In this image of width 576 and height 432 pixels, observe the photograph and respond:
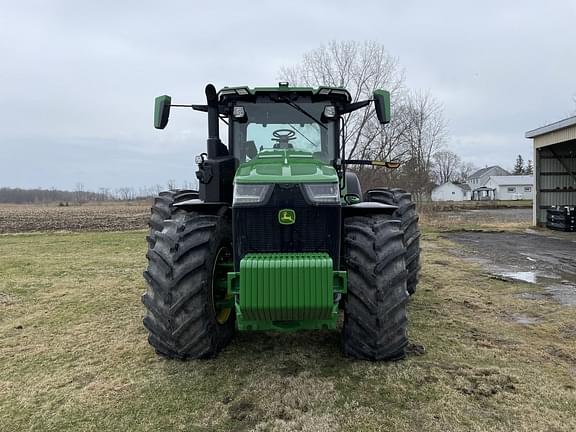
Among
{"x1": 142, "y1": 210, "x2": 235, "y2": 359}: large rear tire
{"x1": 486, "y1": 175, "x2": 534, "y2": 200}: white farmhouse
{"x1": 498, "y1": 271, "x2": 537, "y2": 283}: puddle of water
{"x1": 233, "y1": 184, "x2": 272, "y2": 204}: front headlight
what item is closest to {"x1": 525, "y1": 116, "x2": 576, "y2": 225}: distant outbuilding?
{"x1": 498, "y1": 271, "x2": 537, "y2": 283}: puddle of water

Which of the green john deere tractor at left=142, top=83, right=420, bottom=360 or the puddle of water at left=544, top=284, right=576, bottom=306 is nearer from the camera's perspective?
the green john deere tractor at left=142, top=83, right=420, bottom=360

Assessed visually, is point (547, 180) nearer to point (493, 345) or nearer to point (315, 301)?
point (493, 345)

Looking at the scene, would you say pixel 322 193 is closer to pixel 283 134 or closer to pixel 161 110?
pixel 283 134

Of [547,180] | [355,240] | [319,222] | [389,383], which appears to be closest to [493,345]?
[389,383]

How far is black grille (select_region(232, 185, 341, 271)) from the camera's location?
396cm

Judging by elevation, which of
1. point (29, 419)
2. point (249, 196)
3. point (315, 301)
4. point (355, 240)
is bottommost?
point (29, 419)

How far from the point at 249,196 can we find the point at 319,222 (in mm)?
624

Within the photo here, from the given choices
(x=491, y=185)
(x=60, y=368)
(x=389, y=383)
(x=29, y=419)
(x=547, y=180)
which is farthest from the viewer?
(x=491, y=185)

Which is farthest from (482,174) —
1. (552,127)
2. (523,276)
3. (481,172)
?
(523,276)

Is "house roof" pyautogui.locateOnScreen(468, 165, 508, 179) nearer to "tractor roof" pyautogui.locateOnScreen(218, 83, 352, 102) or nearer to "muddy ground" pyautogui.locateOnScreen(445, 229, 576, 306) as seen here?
"muddy ground" pyautogui.locateOnScreen(445, 229, 576, 306)

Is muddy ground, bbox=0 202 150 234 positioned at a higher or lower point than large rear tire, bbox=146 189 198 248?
lower

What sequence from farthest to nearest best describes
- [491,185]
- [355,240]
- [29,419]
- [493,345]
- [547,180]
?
1. [491,185]
2. [547,180]
3. [493,345]
4. [355,240]
5. [29,419]

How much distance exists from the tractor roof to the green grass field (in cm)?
249

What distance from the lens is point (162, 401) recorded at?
3588 mm
